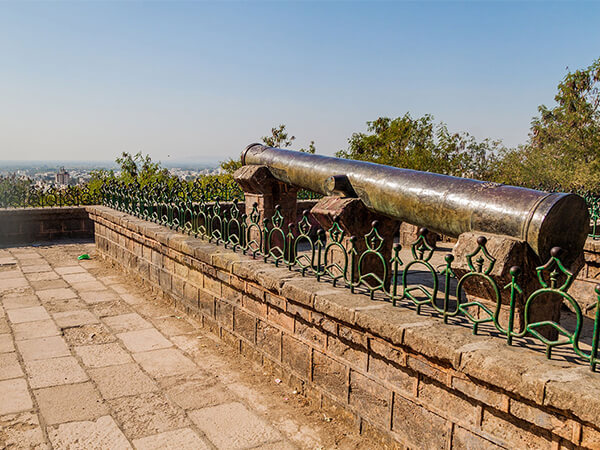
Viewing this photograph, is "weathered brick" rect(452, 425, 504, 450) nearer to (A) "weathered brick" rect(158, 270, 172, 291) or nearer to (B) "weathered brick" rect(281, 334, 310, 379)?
(B) "weathered brick" rect(281, 334, 310, 379)

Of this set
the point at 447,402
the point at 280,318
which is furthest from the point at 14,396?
the point at 447,402

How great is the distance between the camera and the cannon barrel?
310 centimetres

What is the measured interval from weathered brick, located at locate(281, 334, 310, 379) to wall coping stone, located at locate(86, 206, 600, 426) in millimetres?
368

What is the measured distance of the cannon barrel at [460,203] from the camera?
3096mm

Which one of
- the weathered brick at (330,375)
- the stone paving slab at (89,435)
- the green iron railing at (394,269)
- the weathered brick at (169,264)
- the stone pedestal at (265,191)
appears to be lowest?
the stone paving slab at (89,435)

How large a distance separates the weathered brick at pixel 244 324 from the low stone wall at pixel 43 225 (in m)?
7.53

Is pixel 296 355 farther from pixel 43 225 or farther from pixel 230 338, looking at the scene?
pixel 43 225

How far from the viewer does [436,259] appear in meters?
7.50

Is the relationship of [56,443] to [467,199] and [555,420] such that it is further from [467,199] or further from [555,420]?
[467,199]

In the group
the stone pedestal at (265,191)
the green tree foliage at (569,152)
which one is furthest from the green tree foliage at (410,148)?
Result: the stone pedestal at (265,191)

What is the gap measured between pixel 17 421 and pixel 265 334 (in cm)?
189

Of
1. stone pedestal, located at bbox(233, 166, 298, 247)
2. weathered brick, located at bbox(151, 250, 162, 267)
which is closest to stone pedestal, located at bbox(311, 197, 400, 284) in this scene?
stone pedestal, located at bbox(233, 166, 298, 247)

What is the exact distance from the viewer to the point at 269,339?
4.28 meters

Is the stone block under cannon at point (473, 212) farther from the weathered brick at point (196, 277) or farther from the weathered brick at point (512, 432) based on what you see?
the weathered brick at point (196, 277)
